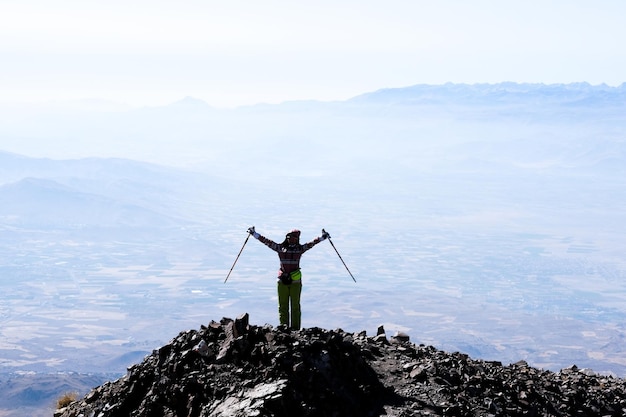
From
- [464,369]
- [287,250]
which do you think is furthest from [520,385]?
[287,250]

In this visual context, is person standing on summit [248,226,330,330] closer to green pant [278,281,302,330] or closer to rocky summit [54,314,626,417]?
green pant [278,281,302,330]

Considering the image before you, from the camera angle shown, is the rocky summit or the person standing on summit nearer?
the rocky summit

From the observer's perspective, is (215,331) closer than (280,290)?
Yes

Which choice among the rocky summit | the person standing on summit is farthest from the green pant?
the rocky summit

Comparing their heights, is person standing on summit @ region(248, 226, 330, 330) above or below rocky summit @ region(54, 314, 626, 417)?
above

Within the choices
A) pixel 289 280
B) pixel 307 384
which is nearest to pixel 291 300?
pixel 289 280

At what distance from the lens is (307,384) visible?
47.5 ft

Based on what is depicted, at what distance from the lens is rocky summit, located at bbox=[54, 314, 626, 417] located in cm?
1436

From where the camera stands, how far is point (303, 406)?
13.9 metres

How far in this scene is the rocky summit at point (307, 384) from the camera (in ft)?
47.1

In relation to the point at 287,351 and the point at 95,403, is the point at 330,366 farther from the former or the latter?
the point at 95,403

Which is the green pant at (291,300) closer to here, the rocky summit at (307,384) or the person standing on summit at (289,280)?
the person standing on summit at (289,280)

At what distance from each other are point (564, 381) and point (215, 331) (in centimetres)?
797

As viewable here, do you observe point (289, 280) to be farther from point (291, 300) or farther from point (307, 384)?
point (307, 384)
